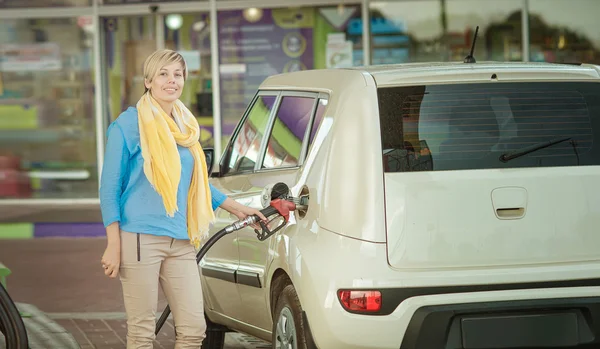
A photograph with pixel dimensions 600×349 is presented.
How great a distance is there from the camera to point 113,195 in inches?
203

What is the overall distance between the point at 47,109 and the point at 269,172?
444 inches

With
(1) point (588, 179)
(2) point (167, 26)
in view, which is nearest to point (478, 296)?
(1) point (588, 179)

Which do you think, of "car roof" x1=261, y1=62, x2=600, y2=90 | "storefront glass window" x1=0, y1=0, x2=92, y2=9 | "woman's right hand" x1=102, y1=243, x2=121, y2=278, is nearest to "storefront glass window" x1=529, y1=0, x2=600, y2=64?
"storefront glass window" x1=0, y1=0, x2=92, y2=9

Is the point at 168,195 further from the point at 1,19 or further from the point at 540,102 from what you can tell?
the point at 1,19

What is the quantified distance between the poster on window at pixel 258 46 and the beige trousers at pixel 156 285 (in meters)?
10.7

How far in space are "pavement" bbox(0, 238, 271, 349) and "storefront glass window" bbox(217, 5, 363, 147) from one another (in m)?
3.27

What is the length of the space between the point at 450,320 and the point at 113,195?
62.6 inches

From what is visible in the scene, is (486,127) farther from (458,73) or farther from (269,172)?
(269,172)

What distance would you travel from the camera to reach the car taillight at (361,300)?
4730 mm

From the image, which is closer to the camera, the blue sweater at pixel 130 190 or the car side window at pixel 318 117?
the blue sweater at pixel 130 190

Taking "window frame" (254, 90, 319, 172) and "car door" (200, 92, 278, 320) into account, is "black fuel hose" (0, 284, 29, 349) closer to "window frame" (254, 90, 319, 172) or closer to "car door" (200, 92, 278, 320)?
"car door" (200, 92, 278, 320)

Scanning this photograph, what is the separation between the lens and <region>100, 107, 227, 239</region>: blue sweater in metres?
5.16

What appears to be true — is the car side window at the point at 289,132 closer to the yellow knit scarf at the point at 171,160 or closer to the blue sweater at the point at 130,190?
the yellow knit scarf at the point at 171,160

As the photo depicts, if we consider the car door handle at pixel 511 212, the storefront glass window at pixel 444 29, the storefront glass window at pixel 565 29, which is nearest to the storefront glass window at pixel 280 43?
the storefront glass window at pixel 444 29
